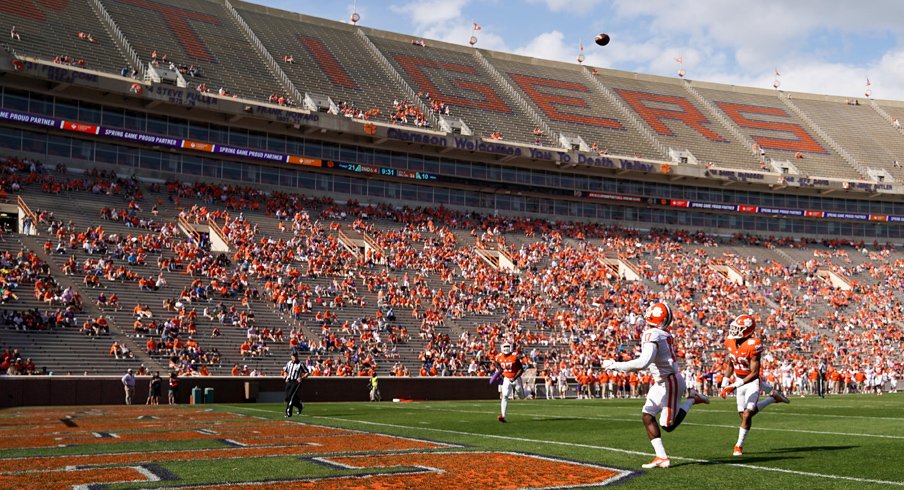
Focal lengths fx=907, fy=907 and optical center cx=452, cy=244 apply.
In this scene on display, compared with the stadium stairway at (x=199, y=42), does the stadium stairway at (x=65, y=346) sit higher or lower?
lower

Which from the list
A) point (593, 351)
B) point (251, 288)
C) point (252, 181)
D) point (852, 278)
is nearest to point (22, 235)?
point (251, 288)

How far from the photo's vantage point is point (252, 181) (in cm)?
4903

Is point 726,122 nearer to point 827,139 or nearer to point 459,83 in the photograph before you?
point 827,139

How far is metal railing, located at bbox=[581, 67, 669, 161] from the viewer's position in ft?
202

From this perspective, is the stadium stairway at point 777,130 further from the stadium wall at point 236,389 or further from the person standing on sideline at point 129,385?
the person standing on sideline at point 129,385

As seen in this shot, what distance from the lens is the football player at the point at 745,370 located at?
1193 centimetres

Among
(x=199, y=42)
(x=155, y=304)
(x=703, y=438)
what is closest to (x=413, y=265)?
(x=155, y=304)

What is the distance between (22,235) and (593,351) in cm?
2467

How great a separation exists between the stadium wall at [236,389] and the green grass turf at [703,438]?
844cm

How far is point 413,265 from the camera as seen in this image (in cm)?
4522

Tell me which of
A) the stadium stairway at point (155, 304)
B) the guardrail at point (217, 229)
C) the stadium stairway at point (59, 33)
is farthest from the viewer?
the stadium stairway at point (59, 33)

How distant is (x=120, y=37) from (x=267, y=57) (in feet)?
29.2

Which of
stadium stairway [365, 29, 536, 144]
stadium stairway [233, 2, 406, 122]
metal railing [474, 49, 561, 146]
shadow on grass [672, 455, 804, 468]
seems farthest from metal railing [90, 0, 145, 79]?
shadow on grass [672, 455, 804, 468]

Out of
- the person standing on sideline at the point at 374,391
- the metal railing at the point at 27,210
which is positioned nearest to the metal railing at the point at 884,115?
the person standing on sideline at the point at 374,391
